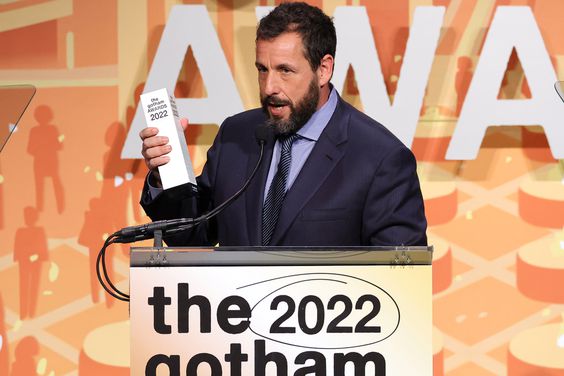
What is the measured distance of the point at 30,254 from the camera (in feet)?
11.6

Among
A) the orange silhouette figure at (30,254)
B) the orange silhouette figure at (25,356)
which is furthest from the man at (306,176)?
the orange silhouette figure at (25,356)

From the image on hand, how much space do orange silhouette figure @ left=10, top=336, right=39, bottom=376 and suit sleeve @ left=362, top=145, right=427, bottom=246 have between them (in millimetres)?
1962

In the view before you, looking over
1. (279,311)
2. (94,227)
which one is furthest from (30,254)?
(279,311)

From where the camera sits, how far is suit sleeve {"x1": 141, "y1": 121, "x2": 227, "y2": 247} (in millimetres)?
1900

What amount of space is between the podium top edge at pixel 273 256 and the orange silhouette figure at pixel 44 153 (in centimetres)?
205

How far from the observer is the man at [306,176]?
79.8 inches

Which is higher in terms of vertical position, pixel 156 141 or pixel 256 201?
pixel 156 141

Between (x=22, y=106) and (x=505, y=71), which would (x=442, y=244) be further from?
(x=22, y=106)

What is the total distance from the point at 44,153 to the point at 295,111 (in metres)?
1.74

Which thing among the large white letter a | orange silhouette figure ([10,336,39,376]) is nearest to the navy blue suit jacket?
the large white letter a

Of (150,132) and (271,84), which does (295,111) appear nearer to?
(271,84)

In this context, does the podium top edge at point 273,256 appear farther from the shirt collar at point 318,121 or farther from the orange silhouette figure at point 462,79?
the orange silhouette figure at point 462,79

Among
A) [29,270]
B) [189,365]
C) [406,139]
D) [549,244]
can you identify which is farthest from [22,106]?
[549,244]

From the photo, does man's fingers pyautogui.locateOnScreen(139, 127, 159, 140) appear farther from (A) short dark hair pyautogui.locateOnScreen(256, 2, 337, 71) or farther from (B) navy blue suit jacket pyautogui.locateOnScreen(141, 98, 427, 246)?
(A) short dark hair pyautogui.locateOnScreen(256, 2, 337, 71)
